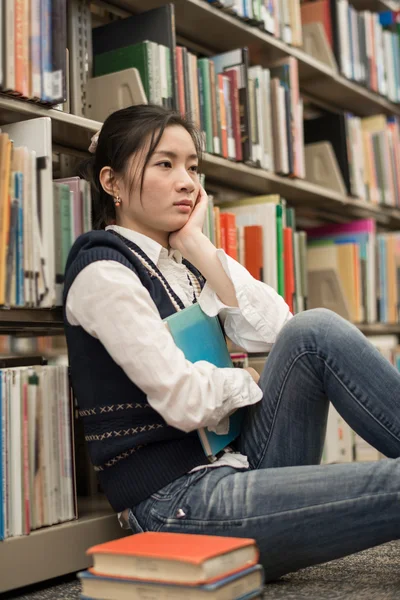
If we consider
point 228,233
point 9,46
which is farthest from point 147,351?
point 228,233

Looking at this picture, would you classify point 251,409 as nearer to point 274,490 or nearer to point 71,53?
point 274,490

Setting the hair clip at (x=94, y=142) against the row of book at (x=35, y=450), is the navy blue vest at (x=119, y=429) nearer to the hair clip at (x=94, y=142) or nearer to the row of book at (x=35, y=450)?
the row of book at (x=35, y=450)

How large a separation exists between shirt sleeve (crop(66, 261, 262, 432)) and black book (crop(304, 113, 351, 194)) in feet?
5.33

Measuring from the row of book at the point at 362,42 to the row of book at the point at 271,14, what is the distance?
37 centimetres

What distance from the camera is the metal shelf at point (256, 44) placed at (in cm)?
210

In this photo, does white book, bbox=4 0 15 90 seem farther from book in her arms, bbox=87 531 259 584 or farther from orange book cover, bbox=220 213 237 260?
book in her arms, bbox=87 531 259 584

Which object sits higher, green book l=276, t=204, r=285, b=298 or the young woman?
green book l=276, t=204, r=285, b=298

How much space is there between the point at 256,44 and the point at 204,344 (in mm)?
1300

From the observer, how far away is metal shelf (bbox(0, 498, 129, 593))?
4.32ft

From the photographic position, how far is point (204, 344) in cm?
142

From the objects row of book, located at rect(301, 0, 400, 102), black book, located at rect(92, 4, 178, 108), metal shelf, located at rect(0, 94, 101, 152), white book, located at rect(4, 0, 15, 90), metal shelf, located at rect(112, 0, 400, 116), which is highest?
row of book, located at rect(301, 0, 400, 102)

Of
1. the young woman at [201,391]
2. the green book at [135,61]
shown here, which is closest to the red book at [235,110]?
the green book at [135,61]

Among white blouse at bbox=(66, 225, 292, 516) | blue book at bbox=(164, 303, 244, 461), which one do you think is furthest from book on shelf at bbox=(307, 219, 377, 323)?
white blouse at bbox=(66, 225, 292, 516)

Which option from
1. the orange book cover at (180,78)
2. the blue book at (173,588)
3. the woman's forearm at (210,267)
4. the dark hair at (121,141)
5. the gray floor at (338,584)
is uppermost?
the orange book cover at (180,78)
